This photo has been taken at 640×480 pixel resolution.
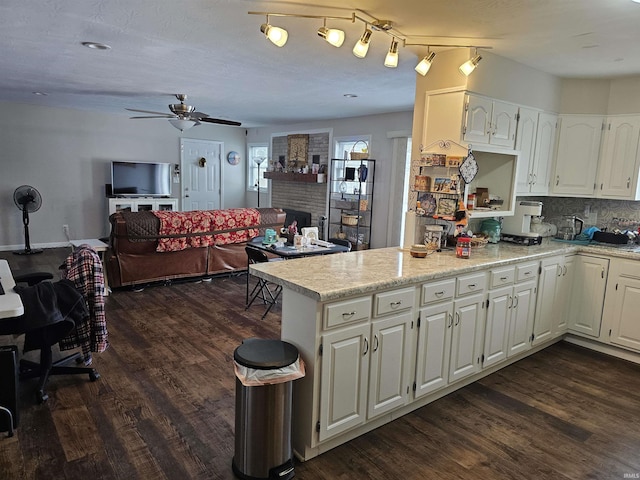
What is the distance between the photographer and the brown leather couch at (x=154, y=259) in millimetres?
4902

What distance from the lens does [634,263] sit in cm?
353

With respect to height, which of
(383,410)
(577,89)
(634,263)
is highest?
(577,89)

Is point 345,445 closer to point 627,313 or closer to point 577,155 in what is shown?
point 627,313

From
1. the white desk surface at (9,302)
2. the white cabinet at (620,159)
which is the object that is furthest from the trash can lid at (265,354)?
the white cabinet at (620,159)

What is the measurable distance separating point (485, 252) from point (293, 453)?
6.93 ft

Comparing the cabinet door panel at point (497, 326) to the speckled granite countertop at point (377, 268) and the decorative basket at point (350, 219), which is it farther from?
the decorative basket at point (350, 219)

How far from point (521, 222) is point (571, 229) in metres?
0.65

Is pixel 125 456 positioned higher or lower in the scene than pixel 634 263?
lower

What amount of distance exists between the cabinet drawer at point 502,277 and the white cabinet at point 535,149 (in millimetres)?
960

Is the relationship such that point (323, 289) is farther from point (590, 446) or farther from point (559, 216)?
point (559, 216)

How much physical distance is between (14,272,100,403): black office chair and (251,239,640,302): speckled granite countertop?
1.15 m

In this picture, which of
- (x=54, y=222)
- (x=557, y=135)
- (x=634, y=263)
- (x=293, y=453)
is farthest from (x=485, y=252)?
(x=54, y=222)

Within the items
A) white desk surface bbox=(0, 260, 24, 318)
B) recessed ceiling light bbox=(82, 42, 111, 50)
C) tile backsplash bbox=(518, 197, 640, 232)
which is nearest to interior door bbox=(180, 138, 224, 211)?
recessed ceiling light bbox=(82, 42, 111, 50)

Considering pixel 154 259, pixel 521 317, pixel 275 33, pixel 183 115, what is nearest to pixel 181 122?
pixel 183 115
